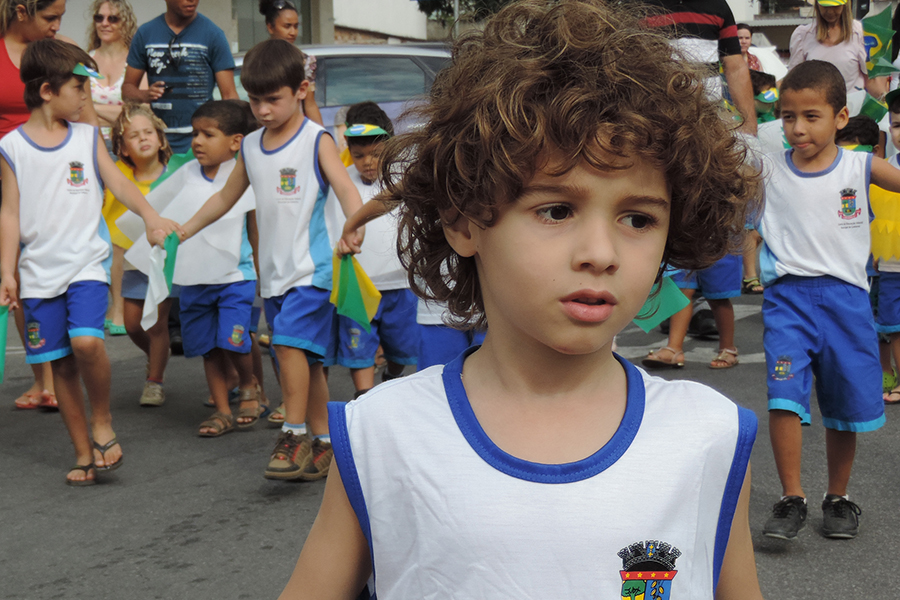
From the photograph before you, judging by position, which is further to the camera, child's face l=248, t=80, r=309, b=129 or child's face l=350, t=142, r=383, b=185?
child's face l=350, t=142, r=383, b=185

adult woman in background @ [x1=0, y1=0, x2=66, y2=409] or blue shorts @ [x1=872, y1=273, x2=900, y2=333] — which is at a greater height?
adult woman in background @ [x1=0, y1=0, x2=66, y2=409]

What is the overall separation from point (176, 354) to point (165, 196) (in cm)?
204

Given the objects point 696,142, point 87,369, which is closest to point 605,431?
point 696,142

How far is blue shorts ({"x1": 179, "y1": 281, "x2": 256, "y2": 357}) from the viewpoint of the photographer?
582 centimetres

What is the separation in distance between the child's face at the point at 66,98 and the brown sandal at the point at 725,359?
13.7 ft

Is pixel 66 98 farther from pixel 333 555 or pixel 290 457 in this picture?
pixel 333 555

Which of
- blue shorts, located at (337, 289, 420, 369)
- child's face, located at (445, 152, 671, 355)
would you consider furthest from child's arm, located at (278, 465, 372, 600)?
blue shorts, located at (337, 289, 420, 369)

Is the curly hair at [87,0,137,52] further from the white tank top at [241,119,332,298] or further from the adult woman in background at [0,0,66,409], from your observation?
the white tank top at [241,119,332,298]

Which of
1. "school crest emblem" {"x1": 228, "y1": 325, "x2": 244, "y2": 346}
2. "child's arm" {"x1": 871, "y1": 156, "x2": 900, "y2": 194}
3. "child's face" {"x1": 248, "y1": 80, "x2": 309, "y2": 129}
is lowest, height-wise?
"school crest emblem" {"x1": 228, "y1": 325, "x2": 244, "y2": 346}

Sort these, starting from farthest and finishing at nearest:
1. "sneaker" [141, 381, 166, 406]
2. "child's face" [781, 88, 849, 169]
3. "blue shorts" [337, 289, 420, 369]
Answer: "sneaker" [141, 381, 166, 406] → "blue shorts" [337, 289, 420, 369] → "child's face" [781, 88, 849, 169]

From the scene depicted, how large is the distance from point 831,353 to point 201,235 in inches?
136

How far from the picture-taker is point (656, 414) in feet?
4.86

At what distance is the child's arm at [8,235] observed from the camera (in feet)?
15.4

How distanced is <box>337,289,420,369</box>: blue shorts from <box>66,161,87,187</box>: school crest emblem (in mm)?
1443
